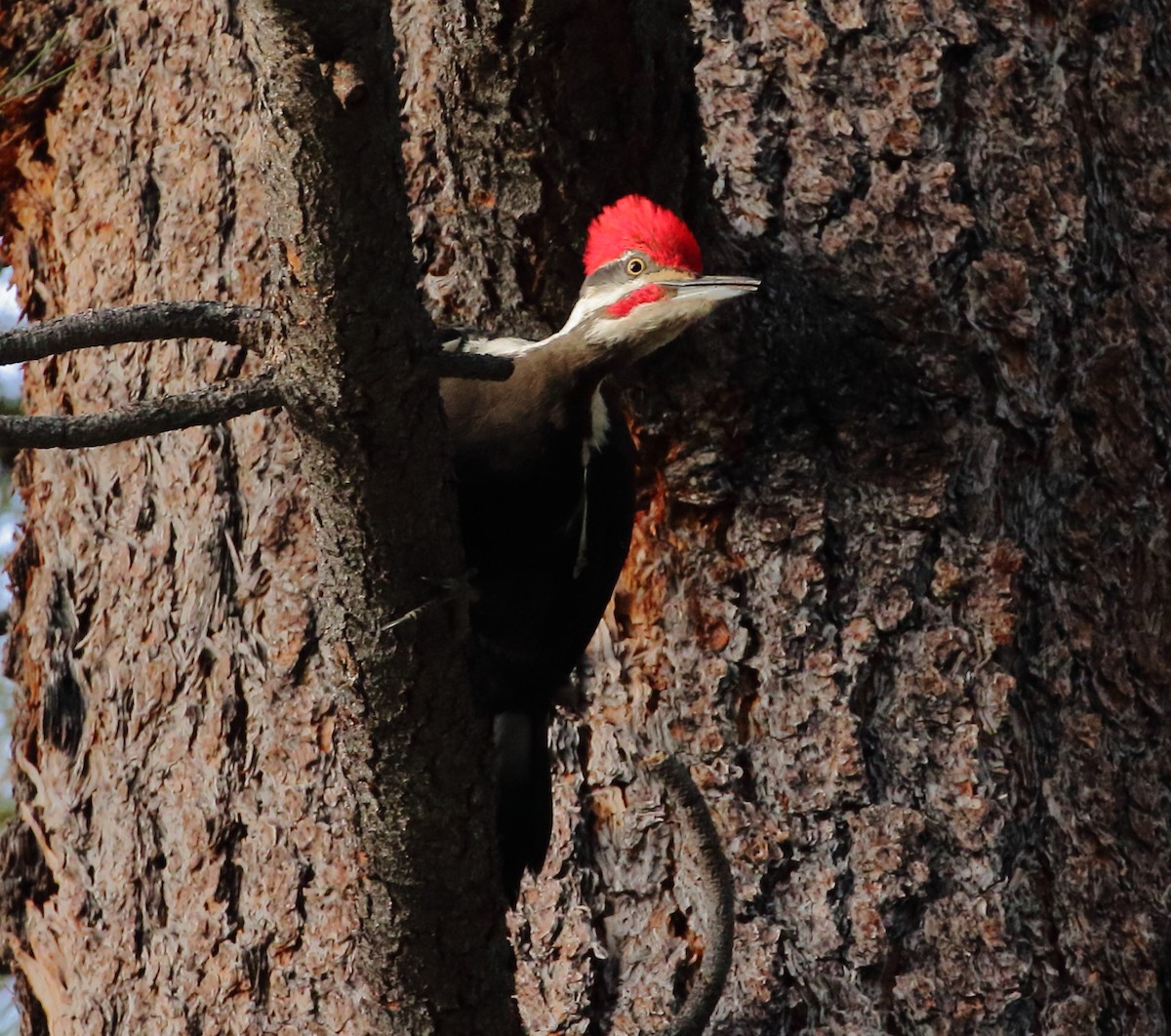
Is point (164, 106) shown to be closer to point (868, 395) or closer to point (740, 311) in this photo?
point (740, 311)

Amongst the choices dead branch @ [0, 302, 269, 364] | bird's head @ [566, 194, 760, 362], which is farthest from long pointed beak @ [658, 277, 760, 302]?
dead branch @ [0, 302, 269, 364]

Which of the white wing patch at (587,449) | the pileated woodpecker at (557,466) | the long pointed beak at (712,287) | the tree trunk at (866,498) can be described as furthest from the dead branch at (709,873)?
the long pointed beak at (712,287)

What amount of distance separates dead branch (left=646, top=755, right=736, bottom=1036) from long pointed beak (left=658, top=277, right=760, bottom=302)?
2.01 ft

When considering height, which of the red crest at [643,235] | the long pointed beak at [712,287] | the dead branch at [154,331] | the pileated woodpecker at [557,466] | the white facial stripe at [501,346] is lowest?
the pileated woodpecker at [557,466]

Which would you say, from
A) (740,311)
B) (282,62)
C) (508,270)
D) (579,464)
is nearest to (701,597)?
(579,464)

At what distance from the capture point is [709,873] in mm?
1715

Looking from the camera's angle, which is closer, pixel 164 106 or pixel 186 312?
pixel 186 312

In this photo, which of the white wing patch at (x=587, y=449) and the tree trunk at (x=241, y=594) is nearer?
the tree trunk at (x=241, y=594)

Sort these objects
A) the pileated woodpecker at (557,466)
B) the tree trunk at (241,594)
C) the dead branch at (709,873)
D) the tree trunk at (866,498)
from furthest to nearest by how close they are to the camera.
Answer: the pileated woodpecker at (557,466)
the tree trunk at (866,498)
the dead branch at (709,873)
the tree trunk at (241,594)


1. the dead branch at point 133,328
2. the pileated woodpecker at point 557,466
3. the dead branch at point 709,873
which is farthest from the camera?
the pileated woodpecker at point 557,466

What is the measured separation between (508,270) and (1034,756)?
0.94 meters

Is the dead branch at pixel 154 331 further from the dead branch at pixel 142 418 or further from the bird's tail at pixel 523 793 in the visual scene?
the bird's tail at pixel 523 793

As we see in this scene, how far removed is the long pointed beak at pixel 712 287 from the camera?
6.42 ft

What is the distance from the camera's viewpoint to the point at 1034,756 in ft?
6.42
